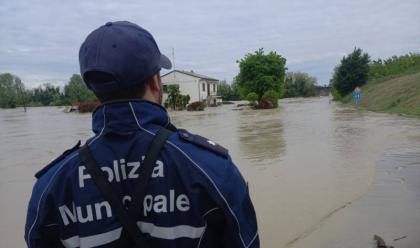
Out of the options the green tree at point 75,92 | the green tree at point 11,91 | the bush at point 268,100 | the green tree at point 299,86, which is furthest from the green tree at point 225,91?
the green tree at point 11,91

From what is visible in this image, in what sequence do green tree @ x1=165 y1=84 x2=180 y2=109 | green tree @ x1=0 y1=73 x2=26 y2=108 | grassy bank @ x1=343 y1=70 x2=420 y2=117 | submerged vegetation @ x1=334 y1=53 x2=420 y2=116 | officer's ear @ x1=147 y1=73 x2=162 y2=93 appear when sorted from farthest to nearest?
green tree @ x1=0 y1=73 x2=26 y2=108
green tree @ x1=165 y1=84 x2=180 y2=109
submerged vegetation @ x1=334 y1=53 x2=420 y2=116
grassy bank @ x1=343 y1=70 x2=420 y2=117
officer's ear @ x1=147 y1=73 x2=162 y2=93

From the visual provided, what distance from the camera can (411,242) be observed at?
13.9ft

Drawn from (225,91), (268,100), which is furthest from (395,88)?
(225,91)

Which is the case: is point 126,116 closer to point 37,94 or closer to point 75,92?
point 75,92

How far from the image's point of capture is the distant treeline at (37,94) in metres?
86.1

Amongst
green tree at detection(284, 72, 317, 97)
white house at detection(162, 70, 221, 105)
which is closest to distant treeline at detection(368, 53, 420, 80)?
white house at detection(162, 70, 221, 105)

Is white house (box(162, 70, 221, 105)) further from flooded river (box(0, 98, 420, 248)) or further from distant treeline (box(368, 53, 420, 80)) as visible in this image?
flooded river (box(0, 98, 420, 248))

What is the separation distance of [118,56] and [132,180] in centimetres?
44

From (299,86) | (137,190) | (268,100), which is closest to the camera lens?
(137,190)

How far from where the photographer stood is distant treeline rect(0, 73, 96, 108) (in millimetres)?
86062

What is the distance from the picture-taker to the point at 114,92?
4.89 ft

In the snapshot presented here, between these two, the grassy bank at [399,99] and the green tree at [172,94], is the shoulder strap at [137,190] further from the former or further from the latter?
the green tree at [172,94]

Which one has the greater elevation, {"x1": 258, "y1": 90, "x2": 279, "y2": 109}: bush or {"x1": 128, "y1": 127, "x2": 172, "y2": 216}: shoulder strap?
{"x1": 128, "y1": 127, "x2": 172, "y2": 216}: shoulder strap

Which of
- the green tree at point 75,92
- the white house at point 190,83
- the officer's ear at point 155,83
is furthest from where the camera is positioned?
the green tree at point 75,92
